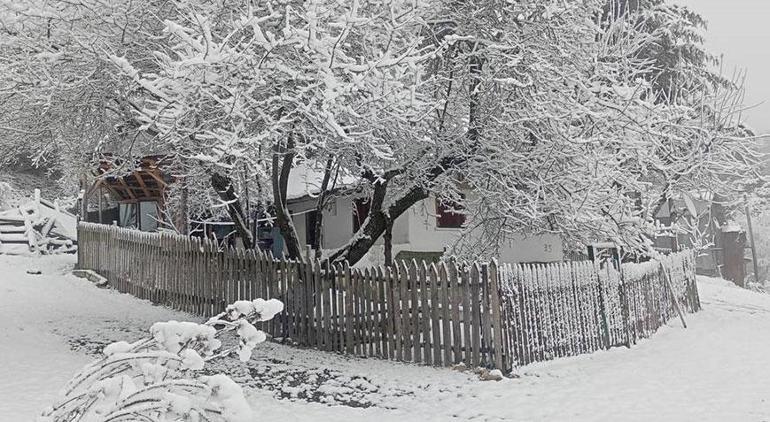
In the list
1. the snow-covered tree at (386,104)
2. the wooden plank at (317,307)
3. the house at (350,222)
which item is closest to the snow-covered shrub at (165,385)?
the snow-covered tree at (386,104)

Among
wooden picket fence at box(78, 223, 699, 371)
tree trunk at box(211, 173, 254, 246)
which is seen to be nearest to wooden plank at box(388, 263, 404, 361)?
wooden picket fence at box(78, 223, 699, 371)

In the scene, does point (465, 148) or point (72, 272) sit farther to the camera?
point (72, 272)

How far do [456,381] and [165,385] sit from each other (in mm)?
6005

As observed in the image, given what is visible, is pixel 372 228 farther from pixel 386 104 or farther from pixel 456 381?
pixel 386 104

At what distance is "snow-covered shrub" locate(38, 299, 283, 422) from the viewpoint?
300 centimetres

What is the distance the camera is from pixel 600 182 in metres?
10.8

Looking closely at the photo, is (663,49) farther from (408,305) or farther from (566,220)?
(408,305)

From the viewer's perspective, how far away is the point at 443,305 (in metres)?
9.15

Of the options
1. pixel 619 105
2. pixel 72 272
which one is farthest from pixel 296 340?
pixel 72 272

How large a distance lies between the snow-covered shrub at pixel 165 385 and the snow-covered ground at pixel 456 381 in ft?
12.7

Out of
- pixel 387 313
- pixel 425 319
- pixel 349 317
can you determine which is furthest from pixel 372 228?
pixel 425 319

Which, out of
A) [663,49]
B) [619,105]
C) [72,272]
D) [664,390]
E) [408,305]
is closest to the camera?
[664,390]

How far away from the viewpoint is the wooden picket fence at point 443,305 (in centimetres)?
899

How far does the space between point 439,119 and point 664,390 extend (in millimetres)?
5720
